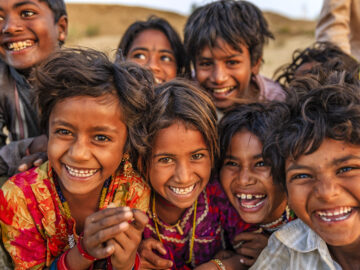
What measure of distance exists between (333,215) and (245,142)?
74cm

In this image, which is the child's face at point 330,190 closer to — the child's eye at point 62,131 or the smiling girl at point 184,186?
the smiling girl at point 184,186

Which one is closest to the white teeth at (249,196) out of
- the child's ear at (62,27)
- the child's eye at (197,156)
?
the child's eye at (197,156)

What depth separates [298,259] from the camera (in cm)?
226

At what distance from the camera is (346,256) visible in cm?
221

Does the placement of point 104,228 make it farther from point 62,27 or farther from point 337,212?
point 62,27

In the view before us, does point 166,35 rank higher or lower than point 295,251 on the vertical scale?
higher

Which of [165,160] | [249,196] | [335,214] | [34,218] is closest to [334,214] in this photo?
[335,214]

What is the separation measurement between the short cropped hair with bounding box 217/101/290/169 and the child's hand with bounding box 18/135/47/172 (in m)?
1.21

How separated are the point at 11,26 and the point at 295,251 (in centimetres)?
254

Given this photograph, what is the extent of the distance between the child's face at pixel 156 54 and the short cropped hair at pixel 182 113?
3.14 feet

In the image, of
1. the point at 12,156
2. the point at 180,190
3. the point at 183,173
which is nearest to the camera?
the point at 183,173

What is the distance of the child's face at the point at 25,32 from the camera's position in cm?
295

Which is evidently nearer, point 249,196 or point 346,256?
point 346,256

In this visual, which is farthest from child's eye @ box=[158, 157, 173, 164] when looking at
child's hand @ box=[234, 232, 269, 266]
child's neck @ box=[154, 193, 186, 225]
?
child's hand @ box=[234, 232, 269, 266]
